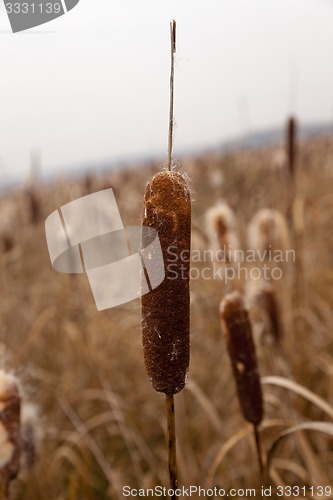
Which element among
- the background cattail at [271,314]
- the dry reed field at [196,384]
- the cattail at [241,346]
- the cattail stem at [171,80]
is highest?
the cattail stem at [171,80]

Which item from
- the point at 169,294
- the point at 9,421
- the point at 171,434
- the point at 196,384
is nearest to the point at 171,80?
the point at 169,294

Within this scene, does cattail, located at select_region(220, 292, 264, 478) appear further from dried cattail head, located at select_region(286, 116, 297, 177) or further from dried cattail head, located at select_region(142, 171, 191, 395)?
dried cattail head, located at select_region(286, 116, 297, 177)

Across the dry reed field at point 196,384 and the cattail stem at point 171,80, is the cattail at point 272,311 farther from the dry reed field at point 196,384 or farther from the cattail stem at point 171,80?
the cattail stem at point 171,80

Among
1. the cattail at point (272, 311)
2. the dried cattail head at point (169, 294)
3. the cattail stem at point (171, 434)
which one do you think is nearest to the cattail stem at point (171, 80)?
the dried cattail head at point (169, 294)

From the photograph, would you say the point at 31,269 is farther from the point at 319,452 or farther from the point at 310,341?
Result: the point at 319,452

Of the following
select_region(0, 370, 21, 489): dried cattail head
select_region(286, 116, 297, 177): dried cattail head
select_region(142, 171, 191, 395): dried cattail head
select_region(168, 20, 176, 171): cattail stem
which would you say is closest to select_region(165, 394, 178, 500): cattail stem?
select_region(142, 171, 191, 395): dried cattail head

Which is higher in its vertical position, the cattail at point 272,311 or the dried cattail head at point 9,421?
the dried cattail head at point 9,421

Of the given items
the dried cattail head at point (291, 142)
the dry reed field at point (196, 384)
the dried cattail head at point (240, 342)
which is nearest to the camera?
the dried cattail head at point (240, 342)
